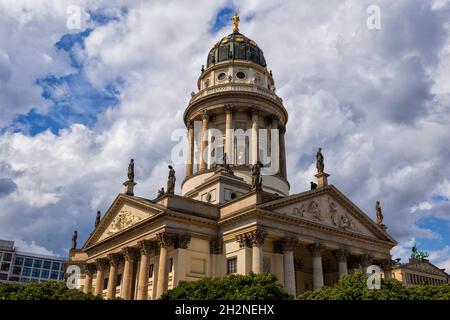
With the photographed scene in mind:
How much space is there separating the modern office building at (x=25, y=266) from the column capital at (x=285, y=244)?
4884 inches

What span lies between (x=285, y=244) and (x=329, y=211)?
298 inches

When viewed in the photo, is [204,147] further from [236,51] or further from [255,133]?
[236,51]

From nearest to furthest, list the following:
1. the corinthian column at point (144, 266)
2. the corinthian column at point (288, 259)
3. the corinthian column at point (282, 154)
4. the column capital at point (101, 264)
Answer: the corinthian column at point (288, 259)
the corinthian column at point (144, 266)
the column capital at point (101, 264)
the corinthian column at point (282, 154)

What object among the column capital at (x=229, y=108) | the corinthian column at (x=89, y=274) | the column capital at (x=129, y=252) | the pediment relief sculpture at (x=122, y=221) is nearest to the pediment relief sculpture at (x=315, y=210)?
the pediment relief sculpture at (x=122, y=221)

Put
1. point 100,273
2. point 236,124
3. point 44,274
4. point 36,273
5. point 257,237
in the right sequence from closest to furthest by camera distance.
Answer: point 257,237 < point 100,273 < point 236,124 < point 36,273 < point 44,274

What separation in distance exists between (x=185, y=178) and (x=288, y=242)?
70.8ft

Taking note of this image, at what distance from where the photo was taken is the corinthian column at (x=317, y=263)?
1707 inches

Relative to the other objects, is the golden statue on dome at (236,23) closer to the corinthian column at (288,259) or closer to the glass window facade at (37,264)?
the corinthian column at (288,259)

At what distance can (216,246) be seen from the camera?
43.8 meters

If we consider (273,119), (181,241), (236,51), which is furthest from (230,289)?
(236,51)

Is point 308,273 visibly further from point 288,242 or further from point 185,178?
point 185,178

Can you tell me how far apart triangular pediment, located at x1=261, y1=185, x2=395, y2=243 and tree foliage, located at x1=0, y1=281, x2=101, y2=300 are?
17.7 metres

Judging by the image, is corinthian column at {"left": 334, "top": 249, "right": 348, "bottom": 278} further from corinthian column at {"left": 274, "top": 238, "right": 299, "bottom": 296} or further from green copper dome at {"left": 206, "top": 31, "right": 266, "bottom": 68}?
green copper dome at {"left": 206, "top": 31, "right": 266, "bottom": 68}
